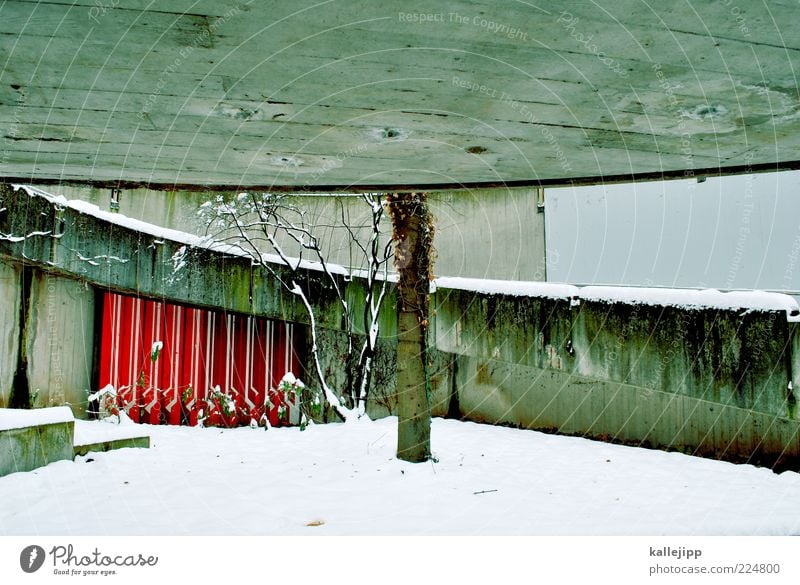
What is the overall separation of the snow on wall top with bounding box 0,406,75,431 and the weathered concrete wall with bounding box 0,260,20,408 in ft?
9.84

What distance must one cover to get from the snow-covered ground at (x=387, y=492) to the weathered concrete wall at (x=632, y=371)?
0.49 meters

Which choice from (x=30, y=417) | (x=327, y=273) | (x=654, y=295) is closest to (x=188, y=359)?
(x=327, y=273)

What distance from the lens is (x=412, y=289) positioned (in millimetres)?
6344

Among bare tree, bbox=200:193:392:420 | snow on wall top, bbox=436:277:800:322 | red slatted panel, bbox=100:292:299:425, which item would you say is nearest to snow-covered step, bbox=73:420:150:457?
red slatted panel, bbox=100:292:299:425

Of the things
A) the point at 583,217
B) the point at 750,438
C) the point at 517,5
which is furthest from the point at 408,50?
the point at 583,217

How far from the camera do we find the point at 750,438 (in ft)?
24.1

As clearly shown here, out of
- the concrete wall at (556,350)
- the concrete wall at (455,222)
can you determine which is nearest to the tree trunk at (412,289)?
the concrete wall at (556,350)

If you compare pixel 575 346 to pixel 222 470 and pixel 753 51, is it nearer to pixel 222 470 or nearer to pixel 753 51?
pixel 222 470

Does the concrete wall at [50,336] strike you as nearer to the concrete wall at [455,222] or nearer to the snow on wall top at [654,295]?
the concrete wall at [455,222]

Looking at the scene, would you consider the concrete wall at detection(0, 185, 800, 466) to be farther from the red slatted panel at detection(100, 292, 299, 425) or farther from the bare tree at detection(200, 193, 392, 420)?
the red slatted panel at detection(100, 292, 299, 425)

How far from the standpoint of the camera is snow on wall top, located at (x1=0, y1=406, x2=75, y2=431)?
555 centimetres

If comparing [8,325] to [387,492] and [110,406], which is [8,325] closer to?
[110,406]

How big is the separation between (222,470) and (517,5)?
5668mm

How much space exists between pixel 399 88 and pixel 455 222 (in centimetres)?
828
